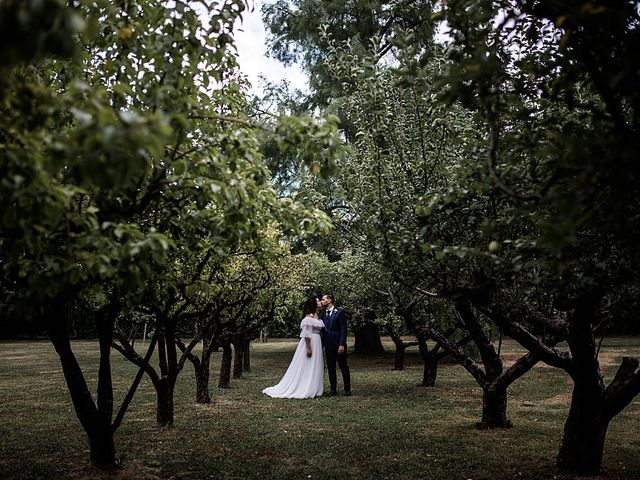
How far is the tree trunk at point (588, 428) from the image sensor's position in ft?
22.9

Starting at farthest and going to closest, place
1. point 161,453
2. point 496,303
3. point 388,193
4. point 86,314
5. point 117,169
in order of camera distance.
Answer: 1. point 86,314
2. point 161,453
3. point 388,193
4. point 496,303
5. point 117,169

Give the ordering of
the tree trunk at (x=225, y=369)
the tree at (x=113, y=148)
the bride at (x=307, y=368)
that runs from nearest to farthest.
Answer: the tree at (x=113, y=148), the bride at (x=307, y=368), the tree trunk at (x=225, y=369)

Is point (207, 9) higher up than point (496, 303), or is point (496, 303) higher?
point (207, 9)

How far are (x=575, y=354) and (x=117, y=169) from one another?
6164 mm

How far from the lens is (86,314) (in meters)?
9.71

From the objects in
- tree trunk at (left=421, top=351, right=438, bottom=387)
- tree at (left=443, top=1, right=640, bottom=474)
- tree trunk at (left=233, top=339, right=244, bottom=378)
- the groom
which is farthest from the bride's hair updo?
tree at (left=443, top=1, right=640, bottom=474)

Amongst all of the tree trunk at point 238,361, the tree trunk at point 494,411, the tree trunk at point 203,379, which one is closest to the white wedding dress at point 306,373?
the tree trunk at point 203,379

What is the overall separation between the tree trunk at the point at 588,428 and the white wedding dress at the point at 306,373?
28.3 ft

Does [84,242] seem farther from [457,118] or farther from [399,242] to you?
[457,118]

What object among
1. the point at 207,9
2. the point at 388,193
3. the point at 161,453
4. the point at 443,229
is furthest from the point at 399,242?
the point at 161,453

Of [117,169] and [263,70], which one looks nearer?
[117,169]

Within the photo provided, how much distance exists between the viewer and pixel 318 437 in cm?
973

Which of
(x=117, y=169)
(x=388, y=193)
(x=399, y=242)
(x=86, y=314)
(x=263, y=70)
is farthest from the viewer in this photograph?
(x=263, y=70)

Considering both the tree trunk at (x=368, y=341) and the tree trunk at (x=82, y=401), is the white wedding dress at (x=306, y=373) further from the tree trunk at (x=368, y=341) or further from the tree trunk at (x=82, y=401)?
the tree trunk at (x=368, y=341)
